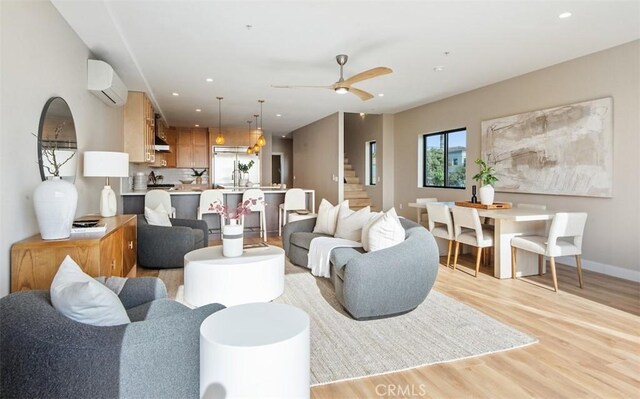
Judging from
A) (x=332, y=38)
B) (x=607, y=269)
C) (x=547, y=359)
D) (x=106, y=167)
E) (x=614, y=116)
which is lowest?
(x=547, y=359)

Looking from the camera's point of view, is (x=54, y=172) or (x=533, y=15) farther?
(x=533, y=15)

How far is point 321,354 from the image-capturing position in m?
2.34

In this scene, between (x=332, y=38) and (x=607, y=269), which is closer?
(x=332, y=38)

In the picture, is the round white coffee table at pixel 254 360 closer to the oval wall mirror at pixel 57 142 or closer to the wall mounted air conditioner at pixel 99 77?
the oval wall mirror at pixel 57 142

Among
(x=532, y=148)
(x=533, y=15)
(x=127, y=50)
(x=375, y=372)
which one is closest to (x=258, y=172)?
(x=127, y=50)

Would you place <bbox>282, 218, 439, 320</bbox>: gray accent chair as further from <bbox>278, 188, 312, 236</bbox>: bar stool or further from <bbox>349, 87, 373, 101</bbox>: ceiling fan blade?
<bbox>278, 188, 312, 236</bbox>: bar stool

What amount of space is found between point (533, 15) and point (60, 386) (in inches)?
170

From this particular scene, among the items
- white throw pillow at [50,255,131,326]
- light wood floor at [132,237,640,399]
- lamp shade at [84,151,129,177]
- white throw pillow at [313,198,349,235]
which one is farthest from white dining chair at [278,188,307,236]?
white throw pillow at [50,255,131,326]

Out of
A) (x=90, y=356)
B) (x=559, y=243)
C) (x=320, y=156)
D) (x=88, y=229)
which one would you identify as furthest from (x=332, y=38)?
(x=320, y=156)

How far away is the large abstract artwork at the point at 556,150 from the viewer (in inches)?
168

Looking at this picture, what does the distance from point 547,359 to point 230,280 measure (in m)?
2.24

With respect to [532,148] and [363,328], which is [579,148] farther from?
[363,328]

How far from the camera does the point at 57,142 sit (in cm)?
295

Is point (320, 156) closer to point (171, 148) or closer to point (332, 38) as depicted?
point (171, 148)
